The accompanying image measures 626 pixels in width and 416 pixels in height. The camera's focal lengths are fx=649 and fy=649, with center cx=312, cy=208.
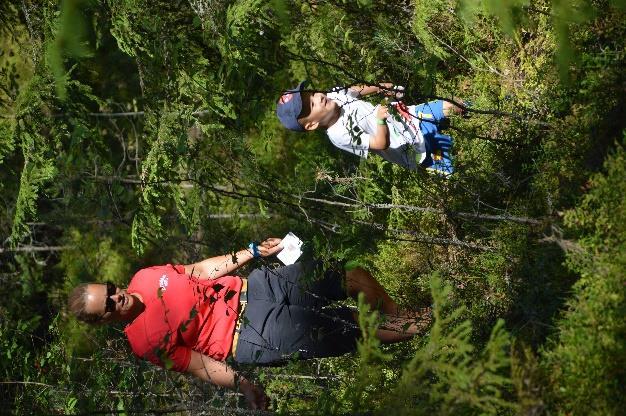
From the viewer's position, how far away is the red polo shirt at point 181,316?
3.76 m

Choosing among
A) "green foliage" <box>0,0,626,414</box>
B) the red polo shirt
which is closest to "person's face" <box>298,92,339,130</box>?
"green foliage" <box>0,0,626,414</box>

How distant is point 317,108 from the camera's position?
168 inches

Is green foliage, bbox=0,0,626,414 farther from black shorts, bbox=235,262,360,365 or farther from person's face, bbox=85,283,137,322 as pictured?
person's face, bbox=85,283,137,322

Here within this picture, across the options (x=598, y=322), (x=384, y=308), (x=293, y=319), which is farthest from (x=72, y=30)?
(x=384, y=308)

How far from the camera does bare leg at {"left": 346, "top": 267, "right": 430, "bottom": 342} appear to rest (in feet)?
13.5

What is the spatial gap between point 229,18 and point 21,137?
1.75 meters

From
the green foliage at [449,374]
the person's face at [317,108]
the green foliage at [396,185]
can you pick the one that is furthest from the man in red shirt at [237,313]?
A: the green foliage at [449,374]

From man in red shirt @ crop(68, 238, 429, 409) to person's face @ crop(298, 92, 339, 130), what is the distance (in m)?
0.89

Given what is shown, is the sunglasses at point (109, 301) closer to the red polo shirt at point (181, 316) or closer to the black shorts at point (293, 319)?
the red polo shirt at point (181, 316)

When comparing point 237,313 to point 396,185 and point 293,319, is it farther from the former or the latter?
point 396,185

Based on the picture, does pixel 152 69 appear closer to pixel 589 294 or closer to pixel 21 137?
pixel 21 137

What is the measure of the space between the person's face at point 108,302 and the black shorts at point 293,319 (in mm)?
702

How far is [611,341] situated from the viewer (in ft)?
8.00

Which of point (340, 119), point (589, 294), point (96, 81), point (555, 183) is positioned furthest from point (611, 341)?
point (96, 81)
